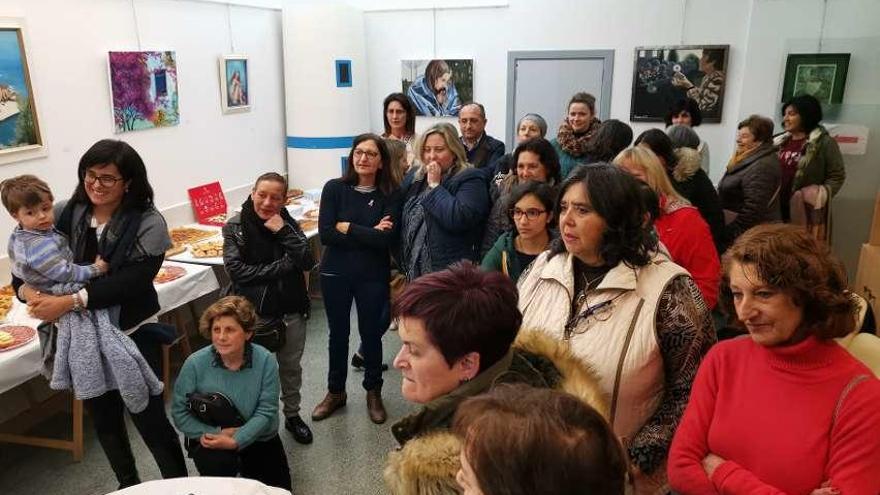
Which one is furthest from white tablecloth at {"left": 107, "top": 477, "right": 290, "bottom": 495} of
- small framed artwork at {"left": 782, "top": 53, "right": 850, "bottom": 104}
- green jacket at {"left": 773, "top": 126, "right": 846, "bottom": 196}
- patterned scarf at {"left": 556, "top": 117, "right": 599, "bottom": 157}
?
small framed artwork at {"left": 782, "top": 53, "right": 850, "bottom": 104}

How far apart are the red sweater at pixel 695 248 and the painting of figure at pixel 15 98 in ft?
11.8

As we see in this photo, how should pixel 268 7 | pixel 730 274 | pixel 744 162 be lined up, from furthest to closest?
pixel 268 7 < pixel 744 162 < pixel 730 274

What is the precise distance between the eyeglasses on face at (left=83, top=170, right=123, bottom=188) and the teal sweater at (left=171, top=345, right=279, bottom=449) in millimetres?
832

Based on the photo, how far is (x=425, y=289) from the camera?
1.25 m

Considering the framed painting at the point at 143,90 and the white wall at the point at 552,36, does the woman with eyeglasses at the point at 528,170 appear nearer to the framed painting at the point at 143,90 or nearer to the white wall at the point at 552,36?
the framed painting at the point at 143,90

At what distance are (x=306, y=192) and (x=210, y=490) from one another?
4.42 meters

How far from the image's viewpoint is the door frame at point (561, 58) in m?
5.89

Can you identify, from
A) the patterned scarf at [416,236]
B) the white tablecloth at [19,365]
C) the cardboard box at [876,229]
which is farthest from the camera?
the cardboard box at [876,229]

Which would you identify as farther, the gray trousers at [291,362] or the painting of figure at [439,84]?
the painting of figure at [439,84]

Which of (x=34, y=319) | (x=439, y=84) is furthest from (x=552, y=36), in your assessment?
(x=34, y=319)

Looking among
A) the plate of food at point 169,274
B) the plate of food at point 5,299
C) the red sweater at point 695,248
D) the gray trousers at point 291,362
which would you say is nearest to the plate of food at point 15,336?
the plate of food at point 5,299

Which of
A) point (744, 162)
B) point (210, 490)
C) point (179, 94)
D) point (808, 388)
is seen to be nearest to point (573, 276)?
point (808, 388)

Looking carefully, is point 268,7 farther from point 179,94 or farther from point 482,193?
point 482,193

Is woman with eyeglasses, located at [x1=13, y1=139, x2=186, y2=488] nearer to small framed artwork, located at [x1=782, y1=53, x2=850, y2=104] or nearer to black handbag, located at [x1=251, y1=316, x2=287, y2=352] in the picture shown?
black handbag, located at [x1=251, y1=316, x2=287, y2=352]
